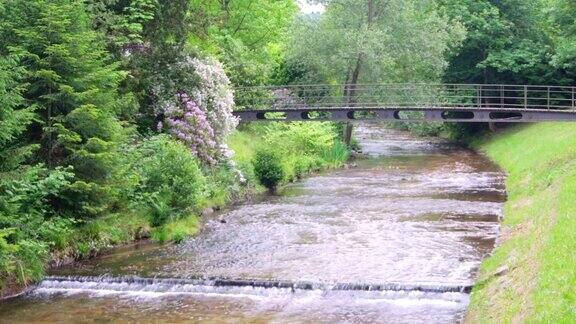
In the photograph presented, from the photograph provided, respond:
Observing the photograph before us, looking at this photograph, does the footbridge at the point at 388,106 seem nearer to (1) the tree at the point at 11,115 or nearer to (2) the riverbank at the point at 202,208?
(2) the riverbank at the point at 202,208

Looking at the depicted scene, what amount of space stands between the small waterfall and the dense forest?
2.82 feet

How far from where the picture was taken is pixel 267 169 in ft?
88.4

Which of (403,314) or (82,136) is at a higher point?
(82,136)

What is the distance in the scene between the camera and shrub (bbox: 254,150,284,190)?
88.4 ft

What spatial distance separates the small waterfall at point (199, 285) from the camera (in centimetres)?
1323

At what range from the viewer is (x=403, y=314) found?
1214 centimetres

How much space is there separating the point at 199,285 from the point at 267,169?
13.2 m

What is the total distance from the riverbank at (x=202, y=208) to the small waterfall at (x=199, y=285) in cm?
80

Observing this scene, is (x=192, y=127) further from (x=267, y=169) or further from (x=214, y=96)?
(x=267, y=169)

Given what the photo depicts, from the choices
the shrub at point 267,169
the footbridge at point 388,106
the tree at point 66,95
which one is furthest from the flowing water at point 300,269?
the footbridge at point 388,106

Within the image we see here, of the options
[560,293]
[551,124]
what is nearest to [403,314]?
[560,293]

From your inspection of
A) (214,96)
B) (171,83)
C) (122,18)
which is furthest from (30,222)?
(214,96)

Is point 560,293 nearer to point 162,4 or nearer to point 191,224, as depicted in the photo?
point 191,224

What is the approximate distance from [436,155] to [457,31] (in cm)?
761
